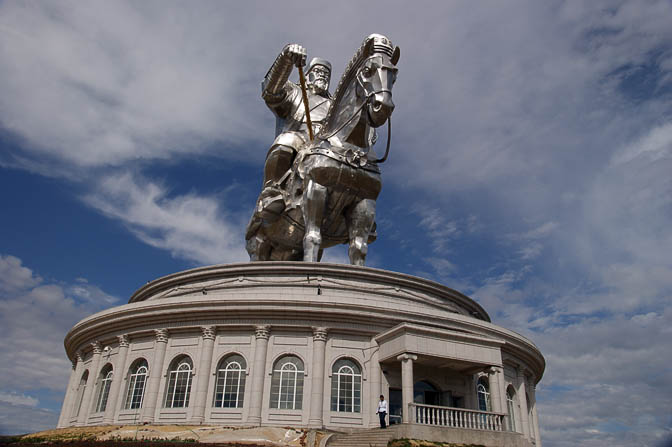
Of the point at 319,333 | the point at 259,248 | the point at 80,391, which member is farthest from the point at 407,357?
the point at 80,391

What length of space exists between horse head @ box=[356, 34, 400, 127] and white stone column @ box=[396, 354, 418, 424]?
9.11 m

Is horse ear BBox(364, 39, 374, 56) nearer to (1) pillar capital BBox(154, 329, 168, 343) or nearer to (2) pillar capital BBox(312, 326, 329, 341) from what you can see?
(2) pillar capital BBox(312, 326, 329, 341)

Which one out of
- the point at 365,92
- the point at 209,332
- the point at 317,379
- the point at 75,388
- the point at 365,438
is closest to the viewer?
the point at 365,438

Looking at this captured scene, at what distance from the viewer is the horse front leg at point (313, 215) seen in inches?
904

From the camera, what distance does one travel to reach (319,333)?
61.3 ft

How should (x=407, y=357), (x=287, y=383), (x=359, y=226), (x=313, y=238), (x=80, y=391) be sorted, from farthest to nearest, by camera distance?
(x=359, y=226), (x=313, y=238), (x=80, y=391), (x=287, y=383), (x=407, y=357)

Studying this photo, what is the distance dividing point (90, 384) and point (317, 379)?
9.24 metres

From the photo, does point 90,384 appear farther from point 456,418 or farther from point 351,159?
point 456,418

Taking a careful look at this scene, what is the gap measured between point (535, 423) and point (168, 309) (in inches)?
615

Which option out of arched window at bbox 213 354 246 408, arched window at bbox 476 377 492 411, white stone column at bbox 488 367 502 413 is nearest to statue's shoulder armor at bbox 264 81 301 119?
arched window at bbox 213 354 246 408

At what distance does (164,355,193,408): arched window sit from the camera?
18.7 metres

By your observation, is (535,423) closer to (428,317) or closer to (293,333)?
(428,317)

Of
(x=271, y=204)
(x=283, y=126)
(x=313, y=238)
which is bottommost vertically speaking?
(x=313, y=238)

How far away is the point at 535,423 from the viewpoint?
23516 mm
